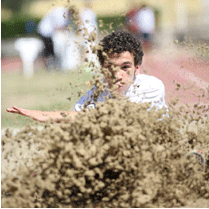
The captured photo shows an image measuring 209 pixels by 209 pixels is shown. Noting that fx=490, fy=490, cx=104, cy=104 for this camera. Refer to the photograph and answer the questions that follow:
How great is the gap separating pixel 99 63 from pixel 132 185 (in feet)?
3.95

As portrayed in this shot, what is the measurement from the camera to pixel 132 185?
10.8ft

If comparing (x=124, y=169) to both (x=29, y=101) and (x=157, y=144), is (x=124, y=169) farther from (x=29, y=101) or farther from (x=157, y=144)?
(x=29, y=101)

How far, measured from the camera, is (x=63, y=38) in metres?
14.0

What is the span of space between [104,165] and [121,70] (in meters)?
0.99

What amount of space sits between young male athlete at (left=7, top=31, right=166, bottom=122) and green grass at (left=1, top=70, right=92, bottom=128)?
2.95m

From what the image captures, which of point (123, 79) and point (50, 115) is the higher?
point (123, 79)

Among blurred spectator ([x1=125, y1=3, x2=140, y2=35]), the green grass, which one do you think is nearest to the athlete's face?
blurred spectator ([x1=125, y1=3, x2=140, y2=35])

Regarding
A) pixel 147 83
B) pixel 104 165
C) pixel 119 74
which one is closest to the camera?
pixel 104 165

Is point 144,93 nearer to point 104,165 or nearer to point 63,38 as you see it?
point 104,165

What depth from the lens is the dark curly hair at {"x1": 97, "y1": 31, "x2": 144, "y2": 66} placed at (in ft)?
13.4

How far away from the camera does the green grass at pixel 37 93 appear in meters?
8.27

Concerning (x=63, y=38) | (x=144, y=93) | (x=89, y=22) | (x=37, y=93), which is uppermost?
(x=89, y=22)

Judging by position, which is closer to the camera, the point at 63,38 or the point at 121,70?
the point at 121,70

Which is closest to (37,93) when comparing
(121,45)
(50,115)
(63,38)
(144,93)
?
(63,38)
